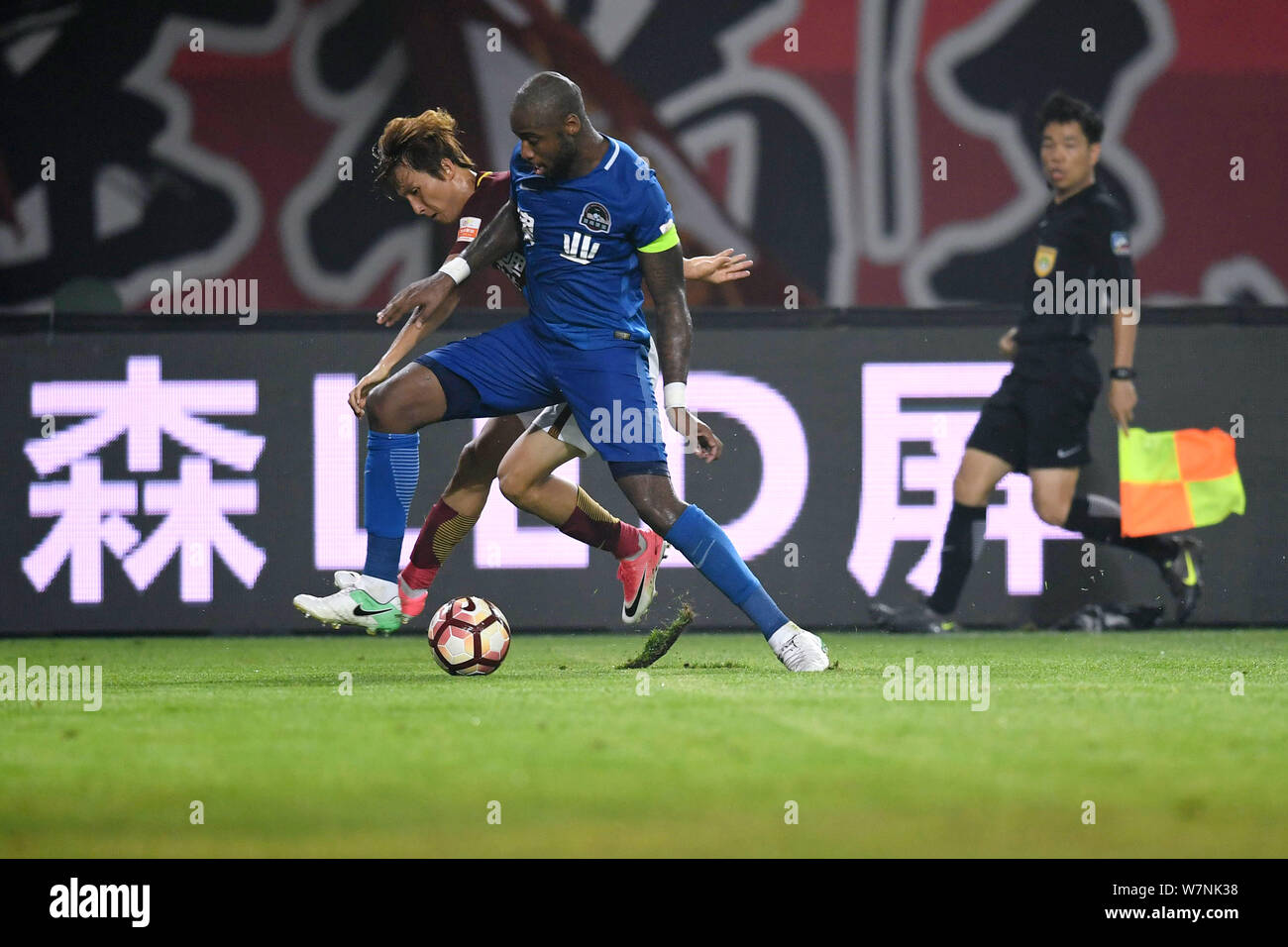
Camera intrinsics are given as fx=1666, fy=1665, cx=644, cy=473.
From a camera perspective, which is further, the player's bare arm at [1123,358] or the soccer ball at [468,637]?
the player's bare arm at [1123,358]

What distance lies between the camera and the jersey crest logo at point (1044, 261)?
25.9 feet

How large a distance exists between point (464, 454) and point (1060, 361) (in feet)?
10.1

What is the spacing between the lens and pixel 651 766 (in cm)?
366

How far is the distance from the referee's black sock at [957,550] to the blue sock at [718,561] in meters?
2.65

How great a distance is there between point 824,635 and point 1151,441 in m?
1.81

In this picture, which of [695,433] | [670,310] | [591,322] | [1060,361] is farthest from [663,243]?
[1060,361]

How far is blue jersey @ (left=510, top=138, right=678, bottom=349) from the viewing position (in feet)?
17.5

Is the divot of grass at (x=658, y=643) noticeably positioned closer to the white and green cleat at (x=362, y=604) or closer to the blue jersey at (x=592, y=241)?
the white and green cleat at (x=362, y=604)

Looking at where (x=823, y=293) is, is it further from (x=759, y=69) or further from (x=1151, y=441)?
(x=1151, y=441)

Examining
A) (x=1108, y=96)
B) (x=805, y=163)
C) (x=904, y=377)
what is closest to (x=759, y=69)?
(x=805, y=163)

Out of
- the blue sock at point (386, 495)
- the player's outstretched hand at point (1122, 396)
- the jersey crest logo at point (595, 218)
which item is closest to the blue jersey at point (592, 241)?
the jersey crest logo at point (595, 218)

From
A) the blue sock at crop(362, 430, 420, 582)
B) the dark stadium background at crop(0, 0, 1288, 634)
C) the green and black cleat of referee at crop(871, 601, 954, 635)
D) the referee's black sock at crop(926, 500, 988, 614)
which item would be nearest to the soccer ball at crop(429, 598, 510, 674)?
the blue sock at crop(362, 430, 420, 582)

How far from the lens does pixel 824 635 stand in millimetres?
7805

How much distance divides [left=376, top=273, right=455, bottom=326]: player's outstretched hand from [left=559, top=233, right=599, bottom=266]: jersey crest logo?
434 mm
